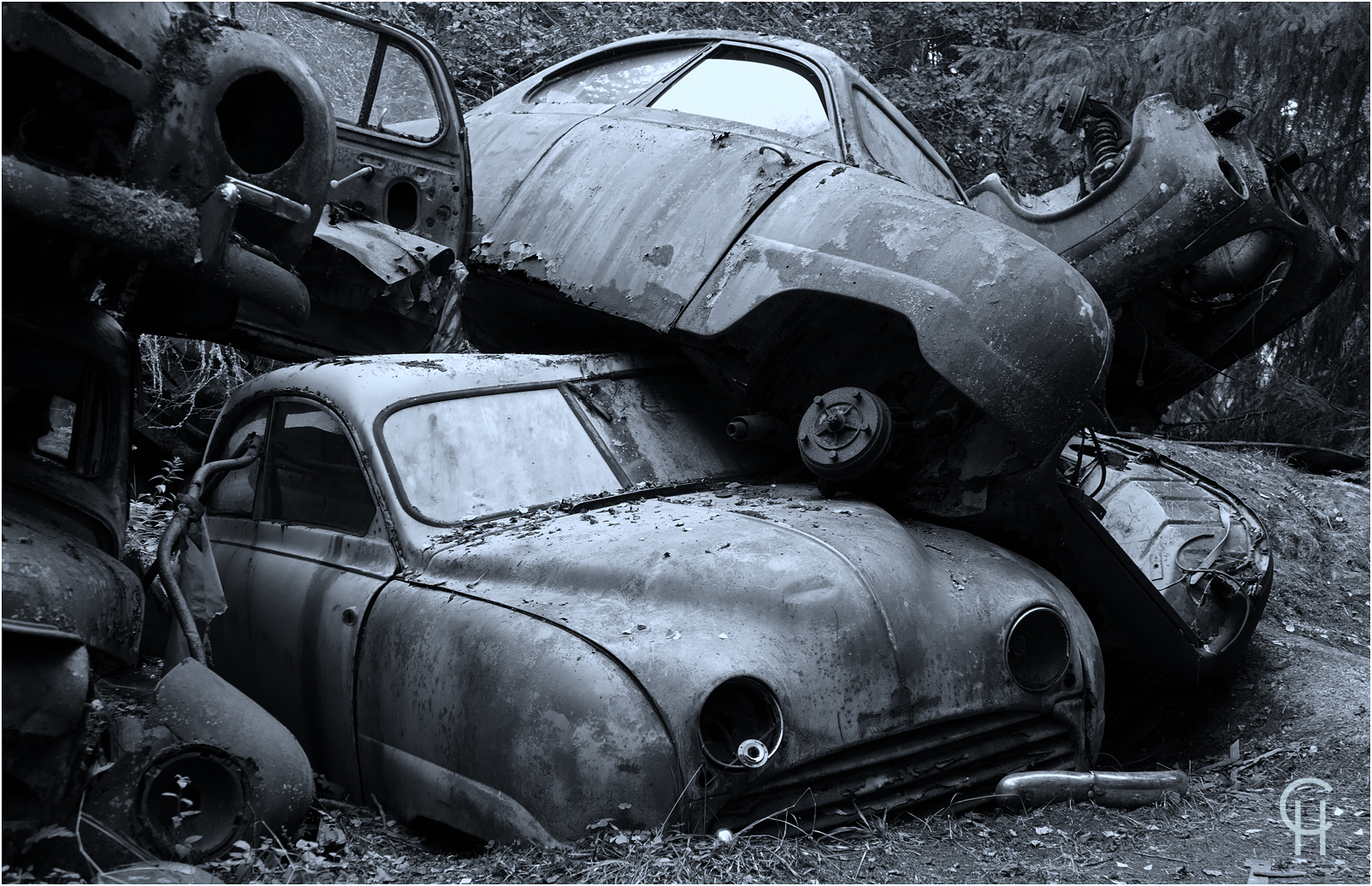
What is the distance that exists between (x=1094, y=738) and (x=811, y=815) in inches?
55.5

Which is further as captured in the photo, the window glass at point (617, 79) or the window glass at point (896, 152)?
the window glass at point (617, 79)

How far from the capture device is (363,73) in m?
6.64

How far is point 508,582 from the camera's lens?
414 centimetres

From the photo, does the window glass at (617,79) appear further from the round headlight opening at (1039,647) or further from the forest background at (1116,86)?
the round headlight opening at (1039,647)

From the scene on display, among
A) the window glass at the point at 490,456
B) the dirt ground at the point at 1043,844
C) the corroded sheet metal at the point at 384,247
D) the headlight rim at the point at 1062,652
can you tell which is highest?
the corroded sheet metal at the point at 384,247

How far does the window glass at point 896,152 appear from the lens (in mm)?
6219

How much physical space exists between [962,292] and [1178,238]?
65.5 inches

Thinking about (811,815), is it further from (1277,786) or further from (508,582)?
(1277,786)

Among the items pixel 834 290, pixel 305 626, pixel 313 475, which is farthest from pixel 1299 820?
pixel 313 475

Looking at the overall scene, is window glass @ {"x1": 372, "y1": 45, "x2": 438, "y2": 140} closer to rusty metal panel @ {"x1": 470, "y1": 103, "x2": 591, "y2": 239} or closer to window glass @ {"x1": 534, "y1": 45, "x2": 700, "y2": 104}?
rusty metal panel @ {"x1": 470, "y1": 103, "x2": 591, "y2": 239}

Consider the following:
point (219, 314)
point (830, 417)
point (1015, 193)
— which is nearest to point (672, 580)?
point (830, 417)

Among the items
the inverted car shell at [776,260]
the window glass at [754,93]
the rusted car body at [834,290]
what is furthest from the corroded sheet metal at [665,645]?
the window glass at [754,93]

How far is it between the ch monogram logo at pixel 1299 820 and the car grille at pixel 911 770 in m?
0.74

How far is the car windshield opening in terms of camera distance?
4.63 m
